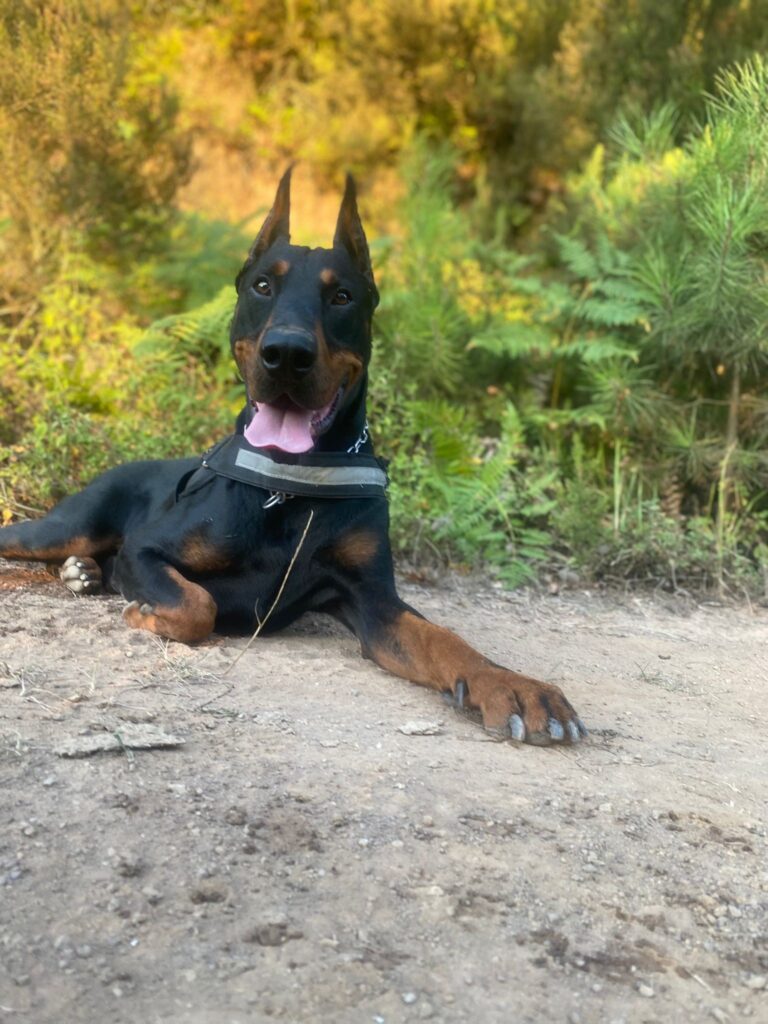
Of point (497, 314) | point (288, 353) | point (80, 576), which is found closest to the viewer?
point (288, 353)

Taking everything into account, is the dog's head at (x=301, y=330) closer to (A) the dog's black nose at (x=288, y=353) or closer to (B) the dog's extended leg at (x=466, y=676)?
(A) the dog's black nose at (x=288, y=353)

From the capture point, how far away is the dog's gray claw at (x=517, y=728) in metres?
3.41

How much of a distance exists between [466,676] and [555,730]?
0.37 meters

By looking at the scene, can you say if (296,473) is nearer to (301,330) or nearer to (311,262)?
(301,330)

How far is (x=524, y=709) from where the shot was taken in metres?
3.47

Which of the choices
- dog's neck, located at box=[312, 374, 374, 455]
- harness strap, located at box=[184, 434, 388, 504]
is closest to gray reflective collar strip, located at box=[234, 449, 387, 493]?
harness strap, located at box=[184, 434, 388, 504]

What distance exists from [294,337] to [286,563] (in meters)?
0.87

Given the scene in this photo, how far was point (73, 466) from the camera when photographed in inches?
238

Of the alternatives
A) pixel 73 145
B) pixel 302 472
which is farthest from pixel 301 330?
pixel 73 145

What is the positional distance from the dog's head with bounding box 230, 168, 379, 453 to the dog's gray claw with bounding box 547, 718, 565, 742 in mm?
1330

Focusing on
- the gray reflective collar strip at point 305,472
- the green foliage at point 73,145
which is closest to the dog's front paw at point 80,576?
the gray reflective collar strip at point 305,472

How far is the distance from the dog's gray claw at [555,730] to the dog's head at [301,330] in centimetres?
133

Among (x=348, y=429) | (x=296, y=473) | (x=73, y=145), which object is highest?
(x=73, y=145)

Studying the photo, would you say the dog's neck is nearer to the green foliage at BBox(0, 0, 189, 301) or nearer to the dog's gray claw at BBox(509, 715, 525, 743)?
the dog's gray claw at BBox(509, 715, 525, 743)
